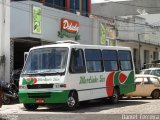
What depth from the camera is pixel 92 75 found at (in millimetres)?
19094

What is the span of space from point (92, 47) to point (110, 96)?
8.16 ft

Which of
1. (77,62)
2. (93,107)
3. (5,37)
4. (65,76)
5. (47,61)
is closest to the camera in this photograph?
(65,76)

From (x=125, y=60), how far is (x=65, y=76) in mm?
5569

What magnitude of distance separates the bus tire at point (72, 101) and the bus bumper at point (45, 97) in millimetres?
276

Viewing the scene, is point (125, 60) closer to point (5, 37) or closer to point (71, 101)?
point (71, 101)

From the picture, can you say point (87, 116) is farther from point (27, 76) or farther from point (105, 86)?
point (105, 86)

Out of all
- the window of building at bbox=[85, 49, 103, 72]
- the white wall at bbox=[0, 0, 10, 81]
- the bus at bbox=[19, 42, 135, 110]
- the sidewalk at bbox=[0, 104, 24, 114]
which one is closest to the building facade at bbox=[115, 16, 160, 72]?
the white wall at bbox=[0, 0, 10, 81]

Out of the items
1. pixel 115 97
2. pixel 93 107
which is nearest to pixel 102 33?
pixel 115 97

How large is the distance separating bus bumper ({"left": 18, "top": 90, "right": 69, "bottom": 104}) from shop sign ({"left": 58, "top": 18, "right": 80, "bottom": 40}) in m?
14.0

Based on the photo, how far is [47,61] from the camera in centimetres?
1786

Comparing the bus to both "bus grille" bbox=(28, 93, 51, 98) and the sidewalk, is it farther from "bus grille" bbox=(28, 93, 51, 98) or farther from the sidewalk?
the sidewalk

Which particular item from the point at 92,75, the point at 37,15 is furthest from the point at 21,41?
the point at 92,75

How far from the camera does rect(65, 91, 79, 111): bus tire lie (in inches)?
684

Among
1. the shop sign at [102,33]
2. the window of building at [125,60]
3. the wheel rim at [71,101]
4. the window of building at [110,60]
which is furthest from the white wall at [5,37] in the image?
the shop sign at [102,33]
